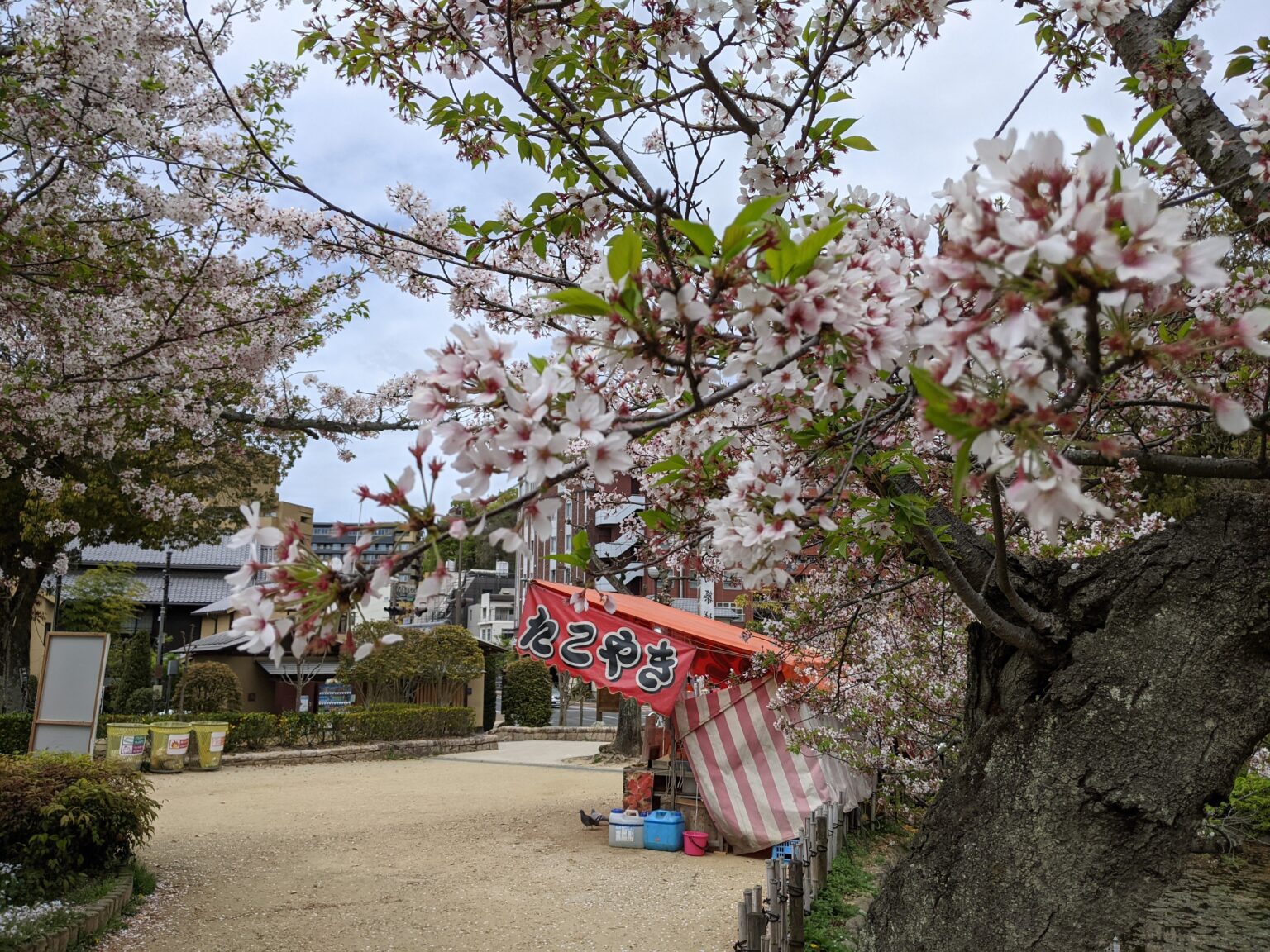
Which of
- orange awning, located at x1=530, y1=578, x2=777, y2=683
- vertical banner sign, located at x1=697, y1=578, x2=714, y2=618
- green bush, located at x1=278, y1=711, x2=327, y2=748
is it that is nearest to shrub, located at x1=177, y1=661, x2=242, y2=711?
green bush, located at x1=278, y1=711, x2=327, y2=748

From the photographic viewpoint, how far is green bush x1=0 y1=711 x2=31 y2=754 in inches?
559

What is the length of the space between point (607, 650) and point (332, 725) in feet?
41.6

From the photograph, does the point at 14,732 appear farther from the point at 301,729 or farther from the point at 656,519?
the point at 656,519

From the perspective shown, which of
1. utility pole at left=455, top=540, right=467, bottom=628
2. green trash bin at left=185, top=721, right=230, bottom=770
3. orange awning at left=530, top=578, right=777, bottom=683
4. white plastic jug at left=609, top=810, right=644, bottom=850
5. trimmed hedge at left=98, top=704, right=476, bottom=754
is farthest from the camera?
trimmed hedge at left=98, top=704, right=476, bottom=754

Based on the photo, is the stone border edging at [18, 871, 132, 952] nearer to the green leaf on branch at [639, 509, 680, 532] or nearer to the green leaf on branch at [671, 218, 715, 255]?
the green leaf on branch at [639, 509, 680, 532]

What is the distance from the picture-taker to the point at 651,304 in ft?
4.58

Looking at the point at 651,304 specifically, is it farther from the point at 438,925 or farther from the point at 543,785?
the point at 543,785

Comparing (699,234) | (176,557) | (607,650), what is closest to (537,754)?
(607,650)

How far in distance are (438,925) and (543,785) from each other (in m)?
7.75

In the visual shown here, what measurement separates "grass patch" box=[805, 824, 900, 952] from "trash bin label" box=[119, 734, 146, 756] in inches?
470

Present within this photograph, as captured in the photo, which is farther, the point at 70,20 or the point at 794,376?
the point at 70,20

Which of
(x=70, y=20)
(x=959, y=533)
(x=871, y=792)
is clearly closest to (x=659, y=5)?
(x=959, y=533)

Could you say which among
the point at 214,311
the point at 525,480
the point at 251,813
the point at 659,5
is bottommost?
the point at 251,813

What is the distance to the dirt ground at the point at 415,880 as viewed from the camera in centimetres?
550
